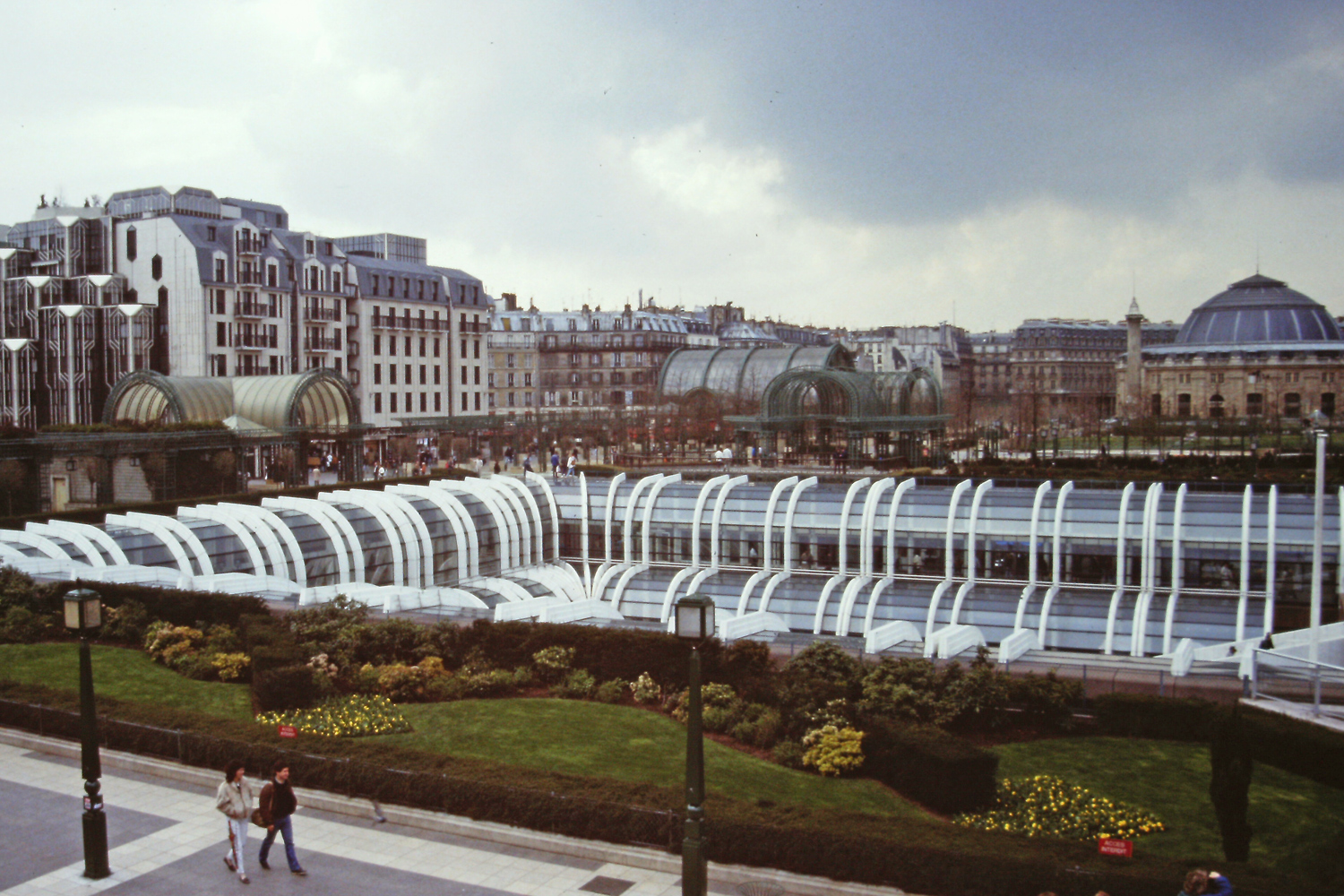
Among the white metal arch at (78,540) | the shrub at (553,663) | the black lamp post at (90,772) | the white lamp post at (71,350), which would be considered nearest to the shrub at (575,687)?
the shrub at (553,663)

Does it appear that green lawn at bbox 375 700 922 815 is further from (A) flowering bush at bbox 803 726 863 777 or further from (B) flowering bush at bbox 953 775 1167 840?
(B) flowering bush at bbox 953 775 1167 840

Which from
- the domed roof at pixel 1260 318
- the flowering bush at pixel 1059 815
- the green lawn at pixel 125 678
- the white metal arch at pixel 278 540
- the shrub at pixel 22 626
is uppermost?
the domed roof at pixel 1260 318

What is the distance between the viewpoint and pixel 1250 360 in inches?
5236

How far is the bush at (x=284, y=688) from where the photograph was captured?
2214 cm

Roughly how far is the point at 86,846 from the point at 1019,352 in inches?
7456

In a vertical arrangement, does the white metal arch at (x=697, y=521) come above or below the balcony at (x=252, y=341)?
below

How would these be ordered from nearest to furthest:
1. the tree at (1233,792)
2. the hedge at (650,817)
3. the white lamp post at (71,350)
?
the hedge at (650,817), the tree at (1233,792), the white lamp post at (71,350)

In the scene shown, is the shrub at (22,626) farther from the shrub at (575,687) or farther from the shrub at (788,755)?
A: the shrub at (788,755)

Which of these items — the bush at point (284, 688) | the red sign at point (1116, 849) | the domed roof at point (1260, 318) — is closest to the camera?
the red sign at point (1116, 849)

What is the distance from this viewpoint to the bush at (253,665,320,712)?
22.1 meters

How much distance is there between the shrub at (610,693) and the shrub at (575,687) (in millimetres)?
207

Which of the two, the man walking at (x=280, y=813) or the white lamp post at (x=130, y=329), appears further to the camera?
the white lamp post at (x=130, y=329)

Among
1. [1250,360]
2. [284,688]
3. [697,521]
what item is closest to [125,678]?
[284,688]

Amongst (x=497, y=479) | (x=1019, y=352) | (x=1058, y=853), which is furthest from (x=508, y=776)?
(x=1019, y=352)
